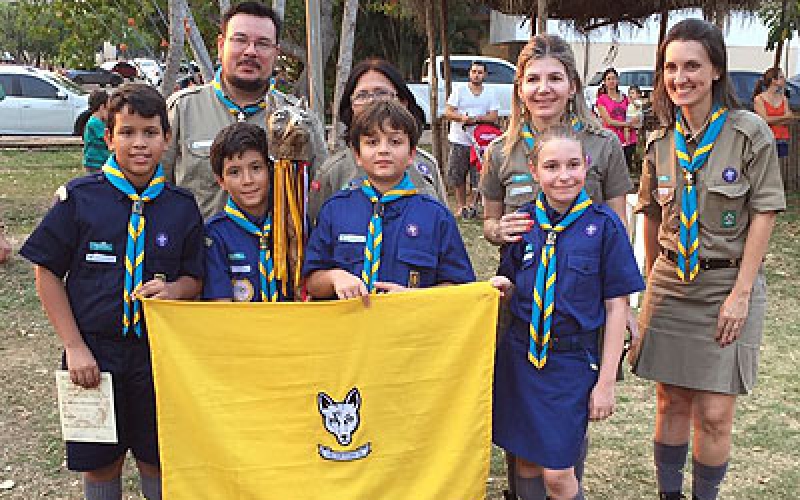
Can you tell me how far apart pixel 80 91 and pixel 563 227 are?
1946 cm

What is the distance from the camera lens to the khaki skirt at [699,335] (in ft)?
10.7

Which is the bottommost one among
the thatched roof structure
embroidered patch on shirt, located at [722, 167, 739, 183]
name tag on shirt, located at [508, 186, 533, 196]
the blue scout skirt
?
the blue scout skirt

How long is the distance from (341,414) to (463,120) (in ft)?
26.2

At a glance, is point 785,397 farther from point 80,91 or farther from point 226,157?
point 80,91

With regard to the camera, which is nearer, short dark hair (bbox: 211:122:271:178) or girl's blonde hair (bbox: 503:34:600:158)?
short dark hair (bbox: 211:122:271:178)

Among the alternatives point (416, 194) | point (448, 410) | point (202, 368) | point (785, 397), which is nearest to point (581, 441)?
point (448, 410)

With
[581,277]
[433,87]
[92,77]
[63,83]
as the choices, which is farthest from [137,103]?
[92,77]

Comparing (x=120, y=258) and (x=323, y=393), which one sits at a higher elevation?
(x=120, y=258)

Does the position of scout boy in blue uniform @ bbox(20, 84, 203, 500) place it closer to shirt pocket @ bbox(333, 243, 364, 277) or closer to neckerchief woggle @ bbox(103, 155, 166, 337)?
neckerchief woggle @ bbox(103, 155, 166, 337)

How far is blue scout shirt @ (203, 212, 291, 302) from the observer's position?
9.70 feet

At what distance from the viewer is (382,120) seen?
2840 mm

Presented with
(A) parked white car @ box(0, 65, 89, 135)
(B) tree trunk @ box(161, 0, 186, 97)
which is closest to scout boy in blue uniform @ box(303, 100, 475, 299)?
(B) tree trunk @ box(161, 0, 186, 97)

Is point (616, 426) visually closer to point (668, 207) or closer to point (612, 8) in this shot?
point (668, 207)

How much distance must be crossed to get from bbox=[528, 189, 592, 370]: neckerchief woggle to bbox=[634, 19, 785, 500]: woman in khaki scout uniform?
605 mm
